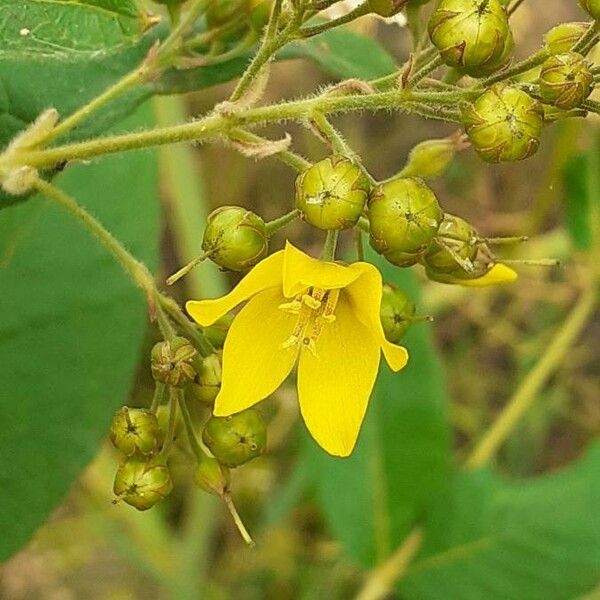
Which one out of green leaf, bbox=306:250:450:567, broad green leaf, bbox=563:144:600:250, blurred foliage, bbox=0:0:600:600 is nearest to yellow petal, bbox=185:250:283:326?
blurred foliage, bbox=0:0:600:600

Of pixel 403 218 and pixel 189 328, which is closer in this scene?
pixel 403 218

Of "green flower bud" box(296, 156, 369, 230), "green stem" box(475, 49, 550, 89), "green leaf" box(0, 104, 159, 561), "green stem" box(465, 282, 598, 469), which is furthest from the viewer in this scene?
"green stem" box(465, 282, 598, 469)

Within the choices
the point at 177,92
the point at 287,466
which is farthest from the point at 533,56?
the point at 287,466

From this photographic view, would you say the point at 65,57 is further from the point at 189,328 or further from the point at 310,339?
the point at 310,339

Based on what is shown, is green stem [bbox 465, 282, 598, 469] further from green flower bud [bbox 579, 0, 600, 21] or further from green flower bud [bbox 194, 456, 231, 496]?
green flower bud [bbox 579, 0, 600, 21]

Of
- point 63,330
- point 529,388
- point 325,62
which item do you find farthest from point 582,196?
point 63,330

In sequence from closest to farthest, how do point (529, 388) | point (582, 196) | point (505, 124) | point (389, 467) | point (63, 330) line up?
point (505, 124) → point (63, 330) → point (389, 467) → point (529, 388) → point (582, 196)

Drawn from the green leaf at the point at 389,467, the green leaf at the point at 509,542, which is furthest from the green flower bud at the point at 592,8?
the green leaf at the point at 509,542
